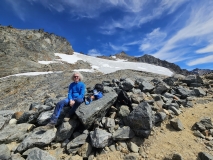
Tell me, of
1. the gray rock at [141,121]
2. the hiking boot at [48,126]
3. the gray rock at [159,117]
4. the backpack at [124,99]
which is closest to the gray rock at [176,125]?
the gray rock at [159,117]

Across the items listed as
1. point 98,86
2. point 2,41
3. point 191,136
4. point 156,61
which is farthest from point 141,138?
point 156,61

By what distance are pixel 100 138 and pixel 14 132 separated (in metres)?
4.23

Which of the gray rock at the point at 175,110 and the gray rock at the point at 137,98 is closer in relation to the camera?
the gray rock at the point at 175,110

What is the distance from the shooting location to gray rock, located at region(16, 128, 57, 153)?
17.3 ft

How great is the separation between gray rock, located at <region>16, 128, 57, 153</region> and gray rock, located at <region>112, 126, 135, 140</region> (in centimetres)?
276

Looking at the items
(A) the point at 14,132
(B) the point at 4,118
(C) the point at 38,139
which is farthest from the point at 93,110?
(B) the point at 4,118

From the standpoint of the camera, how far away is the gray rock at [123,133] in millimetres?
5598

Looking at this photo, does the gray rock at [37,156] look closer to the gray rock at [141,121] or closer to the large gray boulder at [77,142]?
the large gray boulder at [77,142]

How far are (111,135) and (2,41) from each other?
46.7 meters

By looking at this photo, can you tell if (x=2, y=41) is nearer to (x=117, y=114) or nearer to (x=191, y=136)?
(x=117, y=114)

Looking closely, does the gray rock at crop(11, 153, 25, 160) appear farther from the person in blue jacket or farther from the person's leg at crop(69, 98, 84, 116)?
the person's leg at crop(69, 98, 84, 116)

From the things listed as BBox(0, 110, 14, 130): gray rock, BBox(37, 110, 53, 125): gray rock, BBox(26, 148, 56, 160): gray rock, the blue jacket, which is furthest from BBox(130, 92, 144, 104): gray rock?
BBox(0, 110, 14, 130): gray rock

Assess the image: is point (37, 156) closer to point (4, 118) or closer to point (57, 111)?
point (57, 111)

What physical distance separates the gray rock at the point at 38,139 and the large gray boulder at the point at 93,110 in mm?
1456
